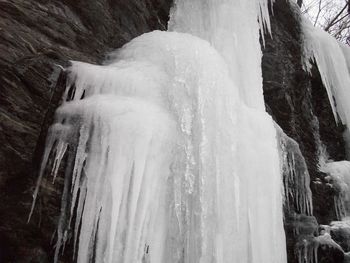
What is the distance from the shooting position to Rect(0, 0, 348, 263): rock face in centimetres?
241

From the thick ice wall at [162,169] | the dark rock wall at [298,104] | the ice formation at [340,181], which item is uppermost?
the dark rock wall at [298,104]

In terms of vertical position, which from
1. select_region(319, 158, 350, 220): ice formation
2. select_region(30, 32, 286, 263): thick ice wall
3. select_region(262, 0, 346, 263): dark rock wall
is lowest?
select_region(30, 32, 286, 263): thick ice wall

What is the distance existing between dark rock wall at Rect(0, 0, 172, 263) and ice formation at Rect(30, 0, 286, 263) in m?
0.09

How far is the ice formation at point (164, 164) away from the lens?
2.39m

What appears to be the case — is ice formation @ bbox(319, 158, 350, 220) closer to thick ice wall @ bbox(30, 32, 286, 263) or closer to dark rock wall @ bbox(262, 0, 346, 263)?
dark rock wall @ bbox(262, 0, 346, 263)

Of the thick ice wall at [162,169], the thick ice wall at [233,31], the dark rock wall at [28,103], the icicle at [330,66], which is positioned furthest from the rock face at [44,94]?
the icicle at [330,66]

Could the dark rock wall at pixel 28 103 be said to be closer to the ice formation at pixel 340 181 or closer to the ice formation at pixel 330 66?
the ice formation at pixel 340 181

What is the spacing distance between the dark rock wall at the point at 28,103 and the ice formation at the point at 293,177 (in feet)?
7.90

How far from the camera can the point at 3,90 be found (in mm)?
2488

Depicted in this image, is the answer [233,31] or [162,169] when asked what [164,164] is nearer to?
[162,169]

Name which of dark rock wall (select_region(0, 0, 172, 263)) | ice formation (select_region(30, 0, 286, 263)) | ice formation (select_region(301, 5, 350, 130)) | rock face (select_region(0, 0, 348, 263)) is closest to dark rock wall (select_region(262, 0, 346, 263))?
rock face (select_region(0, 0, 348, 263))

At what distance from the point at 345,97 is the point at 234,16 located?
253 centimetres

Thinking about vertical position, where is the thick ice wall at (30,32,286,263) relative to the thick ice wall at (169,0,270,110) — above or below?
below

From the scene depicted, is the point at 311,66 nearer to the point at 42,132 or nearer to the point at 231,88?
the point at 231,88
